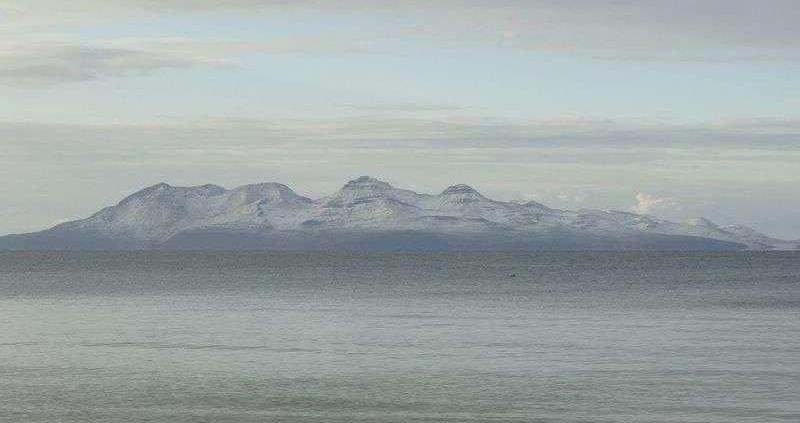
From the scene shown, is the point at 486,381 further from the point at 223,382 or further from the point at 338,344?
the point at 338,344

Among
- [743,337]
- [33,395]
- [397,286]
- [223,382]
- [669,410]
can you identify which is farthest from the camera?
[397,286]

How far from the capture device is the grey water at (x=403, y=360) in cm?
4975

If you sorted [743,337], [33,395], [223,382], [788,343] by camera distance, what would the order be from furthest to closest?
[743,337] → [788,343] → [223,382] → [33,395]

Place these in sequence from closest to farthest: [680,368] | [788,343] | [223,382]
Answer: [223,382], [680,368], [788,343]

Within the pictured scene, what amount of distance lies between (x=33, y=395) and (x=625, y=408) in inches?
1034

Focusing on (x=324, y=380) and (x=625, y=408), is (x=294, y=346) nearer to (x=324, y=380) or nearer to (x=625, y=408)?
(x=324, y=380)

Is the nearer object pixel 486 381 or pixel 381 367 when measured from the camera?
pixel 486 381

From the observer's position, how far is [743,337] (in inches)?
3132

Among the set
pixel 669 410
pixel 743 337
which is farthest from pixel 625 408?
pixel 743 337

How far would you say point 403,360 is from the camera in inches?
2621

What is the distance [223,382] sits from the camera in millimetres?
57375

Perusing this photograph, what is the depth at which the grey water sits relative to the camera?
49.8 metres

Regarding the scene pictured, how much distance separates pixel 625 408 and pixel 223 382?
64.1ft

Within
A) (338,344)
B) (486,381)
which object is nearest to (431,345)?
(338,344)
